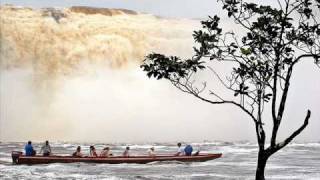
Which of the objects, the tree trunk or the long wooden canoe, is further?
the long wooden canoe

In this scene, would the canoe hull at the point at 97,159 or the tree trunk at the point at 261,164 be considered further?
the canoe hull at the point at 97,159

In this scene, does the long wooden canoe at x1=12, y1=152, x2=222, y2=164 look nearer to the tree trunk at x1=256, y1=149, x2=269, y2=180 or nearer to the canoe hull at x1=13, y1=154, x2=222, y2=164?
the canoe hull at x1=13, y1=154, x2=222, y2=164

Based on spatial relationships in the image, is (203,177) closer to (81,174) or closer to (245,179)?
(245,179)

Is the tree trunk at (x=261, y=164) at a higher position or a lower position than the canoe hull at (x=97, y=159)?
higher

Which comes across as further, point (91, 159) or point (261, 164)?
point (91, 159)

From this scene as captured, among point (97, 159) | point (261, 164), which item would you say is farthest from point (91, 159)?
point (261, 164)

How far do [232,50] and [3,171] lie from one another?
74.6ft

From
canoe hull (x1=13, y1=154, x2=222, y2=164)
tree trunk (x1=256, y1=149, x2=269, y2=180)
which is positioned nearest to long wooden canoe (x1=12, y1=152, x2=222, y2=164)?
canoe hull (x1=13, y1=154, x2=222, y2=164)

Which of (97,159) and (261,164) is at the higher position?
(261,164)

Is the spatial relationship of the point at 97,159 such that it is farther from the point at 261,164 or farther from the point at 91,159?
the point at 261,164

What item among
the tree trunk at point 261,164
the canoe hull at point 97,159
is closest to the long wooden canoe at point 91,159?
the canoe hull at point 97,159

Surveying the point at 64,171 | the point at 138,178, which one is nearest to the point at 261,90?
the point at 138,178

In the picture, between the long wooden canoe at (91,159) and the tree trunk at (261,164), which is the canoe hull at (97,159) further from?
the tree trunk at (261,164)

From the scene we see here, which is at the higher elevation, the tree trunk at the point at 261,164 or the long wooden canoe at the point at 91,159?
the tree trunk at the point at 261,164
